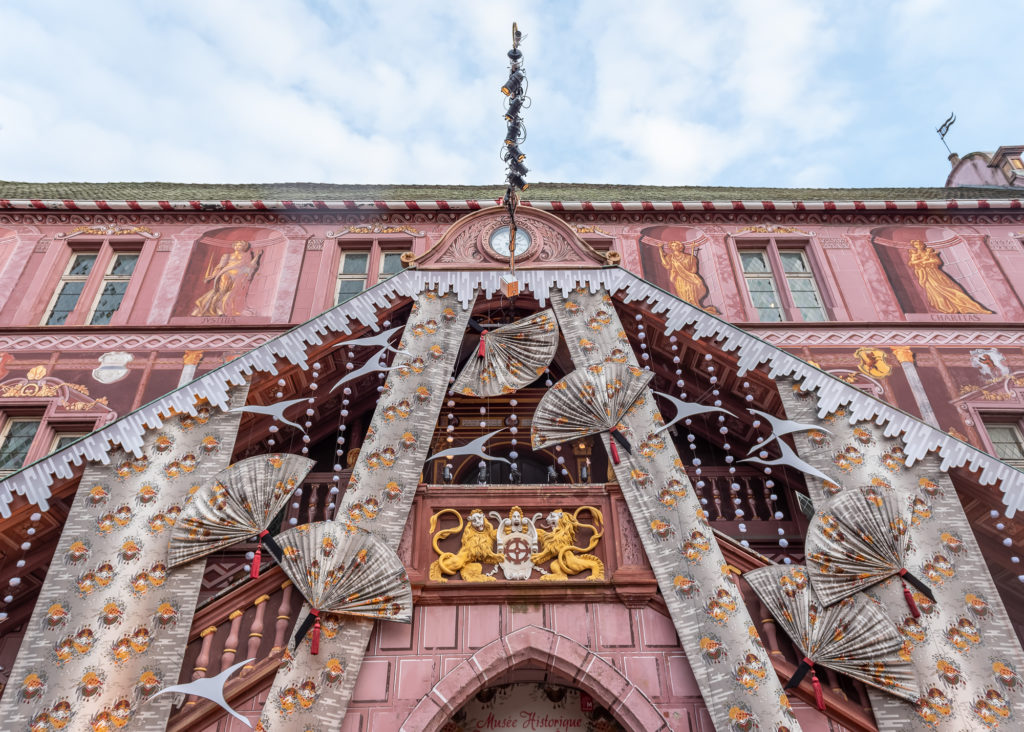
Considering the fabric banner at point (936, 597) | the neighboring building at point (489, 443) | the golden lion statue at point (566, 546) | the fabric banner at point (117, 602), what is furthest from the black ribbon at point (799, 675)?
the fabric banner at point (117, 602)

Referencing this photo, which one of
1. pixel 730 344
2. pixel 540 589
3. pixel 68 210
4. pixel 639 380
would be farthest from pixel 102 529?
pixel 68 210

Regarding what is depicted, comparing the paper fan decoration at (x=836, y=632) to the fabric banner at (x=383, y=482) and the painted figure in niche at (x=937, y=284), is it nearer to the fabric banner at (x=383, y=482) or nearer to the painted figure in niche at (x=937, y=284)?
the fabric banner at (x=383, y=482)

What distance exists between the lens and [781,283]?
13367mm

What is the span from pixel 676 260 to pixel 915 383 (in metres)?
4.26

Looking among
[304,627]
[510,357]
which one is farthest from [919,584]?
[304,627]

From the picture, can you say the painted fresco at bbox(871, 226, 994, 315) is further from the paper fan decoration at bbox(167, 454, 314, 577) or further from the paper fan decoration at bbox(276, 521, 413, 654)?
the paper fan decoration at bbox(167, 454, 314, 577)

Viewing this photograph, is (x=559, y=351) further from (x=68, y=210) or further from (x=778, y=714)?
(x=68, y=210)

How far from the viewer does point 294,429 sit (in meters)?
9.62

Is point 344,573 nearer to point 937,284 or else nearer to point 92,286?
point 92,286

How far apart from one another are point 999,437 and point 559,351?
6.69m

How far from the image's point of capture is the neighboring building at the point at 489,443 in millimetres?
6789

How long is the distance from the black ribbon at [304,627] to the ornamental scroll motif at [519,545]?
1.21 metres

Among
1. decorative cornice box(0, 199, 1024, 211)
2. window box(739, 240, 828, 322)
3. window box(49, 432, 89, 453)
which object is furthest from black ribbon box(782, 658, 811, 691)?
window box(49, 432, 89, 453)


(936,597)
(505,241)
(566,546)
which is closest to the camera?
(936,597)
